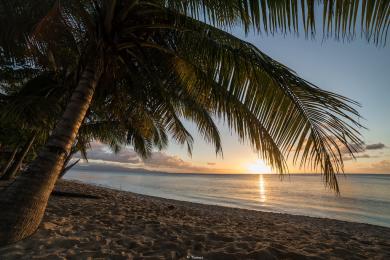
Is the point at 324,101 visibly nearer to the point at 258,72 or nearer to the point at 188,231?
the point at 258,72

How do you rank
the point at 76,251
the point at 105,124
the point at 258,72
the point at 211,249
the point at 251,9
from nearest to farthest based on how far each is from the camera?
the point at 251,9 → the point at 76,251 → the point at 211,249 → the point at 258,72 → the point at 105,124

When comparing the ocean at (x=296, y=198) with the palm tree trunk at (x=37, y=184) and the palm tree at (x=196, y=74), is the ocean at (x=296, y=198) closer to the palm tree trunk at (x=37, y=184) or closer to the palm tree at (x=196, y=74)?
the palm tree at (x=196, y=74)

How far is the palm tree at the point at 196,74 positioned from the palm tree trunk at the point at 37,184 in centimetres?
1

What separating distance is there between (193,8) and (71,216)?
12.6ft

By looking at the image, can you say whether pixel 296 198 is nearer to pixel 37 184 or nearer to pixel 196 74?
pixel 196 74

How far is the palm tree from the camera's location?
2.96m

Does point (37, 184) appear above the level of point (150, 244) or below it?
above

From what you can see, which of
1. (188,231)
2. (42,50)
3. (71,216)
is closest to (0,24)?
(42,50)

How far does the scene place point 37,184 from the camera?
10.4 feet

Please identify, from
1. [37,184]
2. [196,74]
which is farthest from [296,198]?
[37,184]

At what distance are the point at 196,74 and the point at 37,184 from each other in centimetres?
264

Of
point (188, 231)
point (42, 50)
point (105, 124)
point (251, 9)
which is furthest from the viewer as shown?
point (105, 124)

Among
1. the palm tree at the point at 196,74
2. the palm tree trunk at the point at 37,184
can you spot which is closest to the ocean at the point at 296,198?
the palm tree at the point at 196,74

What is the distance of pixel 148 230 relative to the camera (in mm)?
4125
